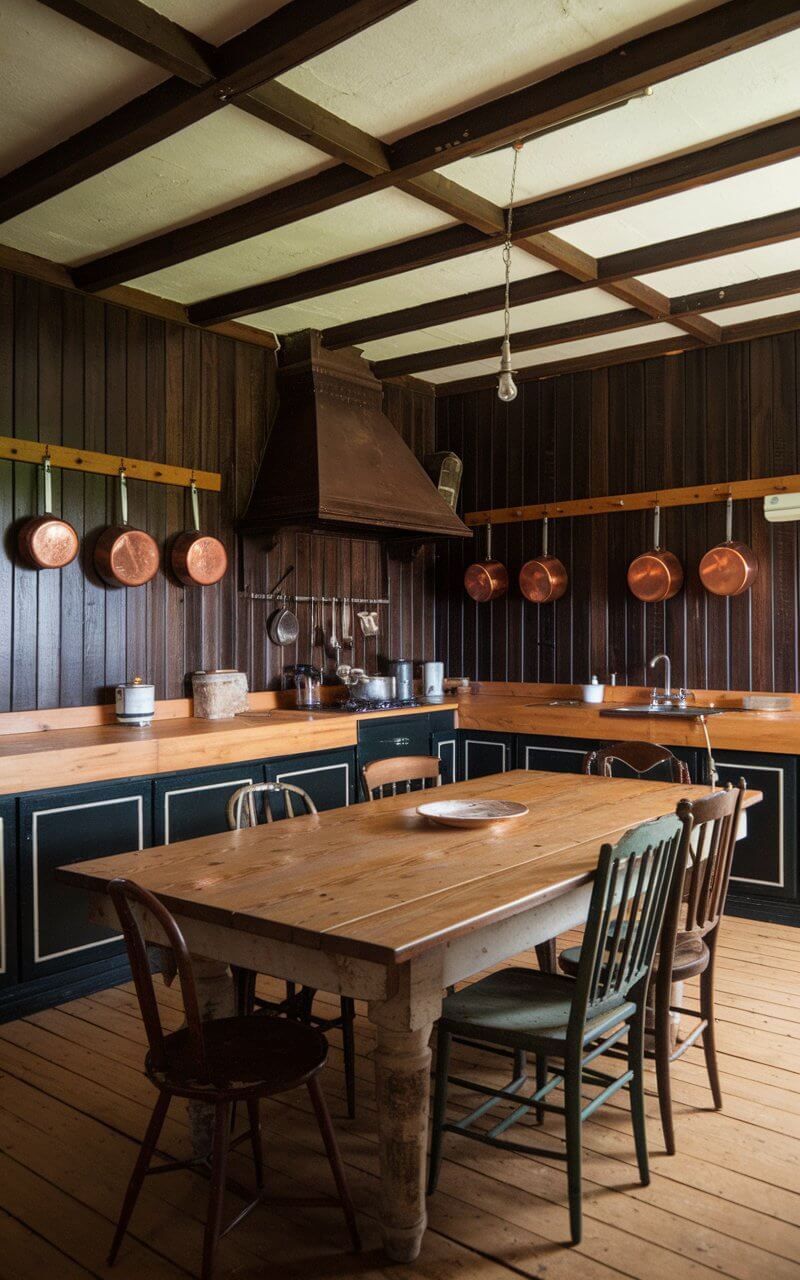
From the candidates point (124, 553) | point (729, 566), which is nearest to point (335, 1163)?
point (124, 553)

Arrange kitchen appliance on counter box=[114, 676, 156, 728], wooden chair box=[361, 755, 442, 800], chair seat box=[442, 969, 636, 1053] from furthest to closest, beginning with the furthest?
1. kitchen appliance on counter box=[114, 676, 156, 728]
2. wooden chair box=[361, 755, 442, 800]
3. chair seat box=[442, 969, 636, 1053]

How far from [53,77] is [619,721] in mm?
Answer: 3556

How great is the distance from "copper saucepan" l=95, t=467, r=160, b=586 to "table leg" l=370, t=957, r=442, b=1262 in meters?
2.82

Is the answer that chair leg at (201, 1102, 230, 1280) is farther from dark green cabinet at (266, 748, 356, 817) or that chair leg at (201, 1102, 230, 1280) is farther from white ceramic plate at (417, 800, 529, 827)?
dark green cabinet at (266, 748, 356, 817)

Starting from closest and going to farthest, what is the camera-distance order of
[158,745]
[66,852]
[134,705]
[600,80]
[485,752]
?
[600,80], [66,852], [158,745], [134,705], [485,752]

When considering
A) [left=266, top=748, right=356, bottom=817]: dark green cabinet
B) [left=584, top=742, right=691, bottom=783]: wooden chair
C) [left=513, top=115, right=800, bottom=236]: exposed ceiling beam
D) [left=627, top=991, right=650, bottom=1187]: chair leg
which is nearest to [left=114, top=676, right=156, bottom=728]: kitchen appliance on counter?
[left=266, top=748, right=356, bottom=817]: dark green cabinet

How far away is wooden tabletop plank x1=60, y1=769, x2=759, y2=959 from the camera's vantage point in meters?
1.81

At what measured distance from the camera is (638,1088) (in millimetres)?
2207

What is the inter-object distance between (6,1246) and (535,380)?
16.5ft

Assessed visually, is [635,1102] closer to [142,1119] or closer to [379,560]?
[142,1119]

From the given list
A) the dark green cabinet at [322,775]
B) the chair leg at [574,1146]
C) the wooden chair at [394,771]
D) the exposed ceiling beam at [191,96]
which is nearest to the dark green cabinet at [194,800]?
the dark green cabinet at [322,775]

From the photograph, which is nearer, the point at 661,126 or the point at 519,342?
the point at 661,126

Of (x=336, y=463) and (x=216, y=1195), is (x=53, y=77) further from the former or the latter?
(x=216, y=1195)

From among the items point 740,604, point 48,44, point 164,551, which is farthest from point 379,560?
point 48,44
